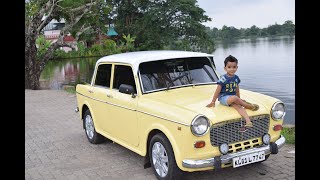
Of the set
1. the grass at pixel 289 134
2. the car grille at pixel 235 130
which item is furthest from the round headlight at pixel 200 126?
the grass at pixel 289 134

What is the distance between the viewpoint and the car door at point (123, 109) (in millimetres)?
5920

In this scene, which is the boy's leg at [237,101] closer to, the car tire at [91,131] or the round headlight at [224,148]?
the round headlight at [224,148]

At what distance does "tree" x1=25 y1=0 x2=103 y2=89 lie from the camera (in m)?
19.7

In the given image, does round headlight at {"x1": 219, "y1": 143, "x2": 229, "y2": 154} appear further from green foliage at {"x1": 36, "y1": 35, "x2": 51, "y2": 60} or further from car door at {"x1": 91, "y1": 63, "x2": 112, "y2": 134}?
green foliage at {"x1": 36, "y1": 35, "x2": 51, "y2": 60}

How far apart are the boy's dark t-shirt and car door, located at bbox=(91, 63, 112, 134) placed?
220cm

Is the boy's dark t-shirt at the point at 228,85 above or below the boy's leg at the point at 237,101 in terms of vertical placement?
above

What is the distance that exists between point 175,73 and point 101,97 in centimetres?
155

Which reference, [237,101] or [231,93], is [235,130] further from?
[231,93]

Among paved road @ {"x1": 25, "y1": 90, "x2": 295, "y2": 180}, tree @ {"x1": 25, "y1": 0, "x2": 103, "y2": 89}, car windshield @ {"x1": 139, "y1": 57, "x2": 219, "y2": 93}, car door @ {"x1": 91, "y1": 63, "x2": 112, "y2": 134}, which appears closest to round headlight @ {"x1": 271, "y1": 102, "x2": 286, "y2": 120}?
paved road @ {"x1": 25, "y1": 90, "x2": 295, "y2": 180}

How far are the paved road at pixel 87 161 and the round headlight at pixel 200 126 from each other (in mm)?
1021

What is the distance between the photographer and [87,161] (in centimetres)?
662

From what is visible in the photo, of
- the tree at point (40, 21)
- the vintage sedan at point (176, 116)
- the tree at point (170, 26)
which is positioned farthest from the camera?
the tree at point (170, 26)

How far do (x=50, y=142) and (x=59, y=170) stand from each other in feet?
6.74
